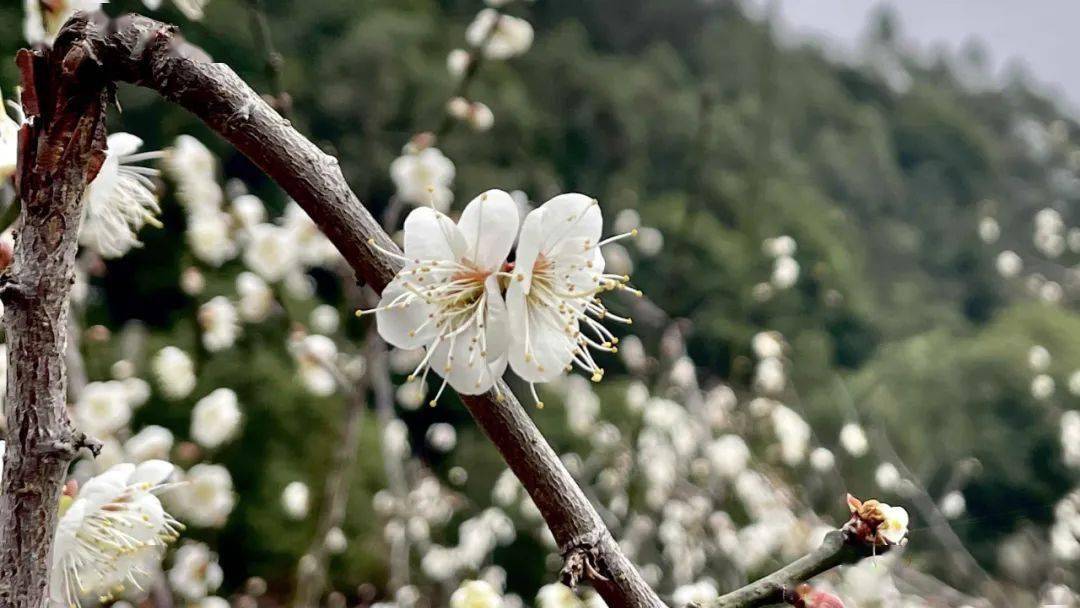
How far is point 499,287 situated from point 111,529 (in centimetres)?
24

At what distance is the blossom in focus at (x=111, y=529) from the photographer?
404mm

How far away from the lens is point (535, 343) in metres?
0.38

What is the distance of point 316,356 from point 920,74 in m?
6.84

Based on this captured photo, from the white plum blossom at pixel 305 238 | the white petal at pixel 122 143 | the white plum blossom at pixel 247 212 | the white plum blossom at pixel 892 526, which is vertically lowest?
the white plum blossom at pixel 247 212

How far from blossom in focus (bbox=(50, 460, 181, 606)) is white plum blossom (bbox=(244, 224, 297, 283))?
94 centimetres

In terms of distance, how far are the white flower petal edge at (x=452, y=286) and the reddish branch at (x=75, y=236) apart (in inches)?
2.1

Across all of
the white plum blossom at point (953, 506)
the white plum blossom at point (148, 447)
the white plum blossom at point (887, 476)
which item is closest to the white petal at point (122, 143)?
the white plum blossom at point (148, 447)

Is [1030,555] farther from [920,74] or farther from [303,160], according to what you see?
[920,74]

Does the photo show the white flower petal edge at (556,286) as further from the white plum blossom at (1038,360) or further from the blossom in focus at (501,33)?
the white plum blossom at (1038,360)

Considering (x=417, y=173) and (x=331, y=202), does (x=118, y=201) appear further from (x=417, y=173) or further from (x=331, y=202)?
(x=417, y=173)

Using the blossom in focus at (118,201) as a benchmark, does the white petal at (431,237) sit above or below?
above

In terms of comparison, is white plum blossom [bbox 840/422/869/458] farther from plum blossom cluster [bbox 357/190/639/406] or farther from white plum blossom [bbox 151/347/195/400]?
plum blossom cluster [bbox 357/190/639/406]

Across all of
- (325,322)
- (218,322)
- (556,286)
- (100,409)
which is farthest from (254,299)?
(556,286)

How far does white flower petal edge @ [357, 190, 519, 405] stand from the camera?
33 cm
